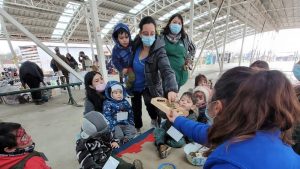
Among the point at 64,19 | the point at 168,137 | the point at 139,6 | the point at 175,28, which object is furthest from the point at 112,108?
the point at 64,19

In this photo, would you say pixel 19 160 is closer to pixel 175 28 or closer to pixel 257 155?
pixel 257 155

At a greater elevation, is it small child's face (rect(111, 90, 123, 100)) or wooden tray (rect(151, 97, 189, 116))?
wooden tray (rect(151, 97, 189, 116))

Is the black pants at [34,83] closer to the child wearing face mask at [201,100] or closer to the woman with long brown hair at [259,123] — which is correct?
the child wearing face mask at [201,100]

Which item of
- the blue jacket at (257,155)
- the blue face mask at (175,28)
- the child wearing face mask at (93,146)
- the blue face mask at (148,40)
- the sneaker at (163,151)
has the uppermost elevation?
the blue face mask at (175,28)

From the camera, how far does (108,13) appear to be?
11.0 m

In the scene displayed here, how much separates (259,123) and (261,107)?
44 mm

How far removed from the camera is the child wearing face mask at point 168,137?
167cm

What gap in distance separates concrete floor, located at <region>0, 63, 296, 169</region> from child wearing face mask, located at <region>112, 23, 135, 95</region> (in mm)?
905

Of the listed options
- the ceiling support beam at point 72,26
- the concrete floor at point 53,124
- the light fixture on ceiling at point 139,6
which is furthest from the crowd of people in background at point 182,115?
the ceiling support beam at point 72,26

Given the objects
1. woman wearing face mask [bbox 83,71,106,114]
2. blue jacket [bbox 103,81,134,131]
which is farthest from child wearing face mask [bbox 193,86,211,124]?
woman wearing face mask [bbox 83,71,106,114]

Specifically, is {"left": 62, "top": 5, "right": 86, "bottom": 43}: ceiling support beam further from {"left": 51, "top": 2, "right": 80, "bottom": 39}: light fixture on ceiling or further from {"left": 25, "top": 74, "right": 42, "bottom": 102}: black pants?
{"left": 25, "top": 74, "right": 42, "bottom": 102}: black pants

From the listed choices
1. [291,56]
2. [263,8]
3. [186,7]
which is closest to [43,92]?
[186,7]

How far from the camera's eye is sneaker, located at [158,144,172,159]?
1643 mm

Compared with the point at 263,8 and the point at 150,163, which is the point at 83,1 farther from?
the point at 263,8
